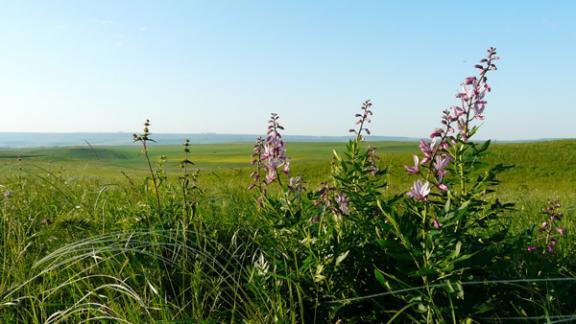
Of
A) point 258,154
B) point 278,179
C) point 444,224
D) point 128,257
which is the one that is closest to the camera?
point 444,224

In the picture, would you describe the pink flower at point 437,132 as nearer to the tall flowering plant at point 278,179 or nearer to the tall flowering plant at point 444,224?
the tall flowering plant at point 444,224

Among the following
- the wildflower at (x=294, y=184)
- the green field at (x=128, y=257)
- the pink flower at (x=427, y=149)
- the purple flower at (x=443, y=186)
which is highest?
the pink flower at (x=427, y=149)

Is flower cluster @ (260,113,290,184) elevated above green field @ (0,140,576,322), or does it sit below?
above

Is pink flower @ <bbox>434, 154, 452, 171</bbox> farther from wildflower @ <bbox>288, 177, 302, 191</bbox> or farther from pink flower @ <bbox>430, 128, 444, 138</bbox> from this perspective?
wildflower @ <bbox>288, 177, 302, 191</bbox>

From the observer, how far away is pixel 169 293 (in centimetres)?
347

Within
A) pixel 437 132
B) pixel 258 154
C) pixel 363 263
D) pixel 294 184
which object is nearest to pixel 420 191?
pixel 437 132

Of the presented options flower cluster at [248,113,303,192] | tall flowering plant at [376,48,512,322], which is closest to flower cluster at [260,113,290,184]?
flower cluster at [248,113,303,192]

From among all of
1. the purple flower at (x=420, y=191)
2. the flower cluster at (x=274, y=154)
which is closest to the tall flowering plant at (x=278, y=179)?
the flower cluster at (x=274, y=154)

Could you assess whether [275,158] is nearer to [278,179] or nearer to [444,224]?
[278,179]

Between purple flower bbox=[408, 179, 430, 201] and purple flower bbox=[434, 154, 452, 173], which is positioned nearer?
purple flower bbox=[408, 179, 430, 201]

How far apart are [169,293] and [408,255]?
1827 mm

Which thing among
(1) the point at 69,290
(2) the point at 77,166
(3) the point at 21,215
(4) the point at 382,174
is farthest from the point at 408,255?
(2) the point at 77,166

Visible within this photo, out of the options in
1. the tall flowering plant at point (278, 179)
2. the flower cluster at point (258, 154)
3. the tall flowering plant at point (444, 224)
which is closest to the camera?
the tall flowering plant at point (444, 224)

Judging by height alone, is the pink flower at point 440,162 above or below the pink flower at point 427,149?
below
